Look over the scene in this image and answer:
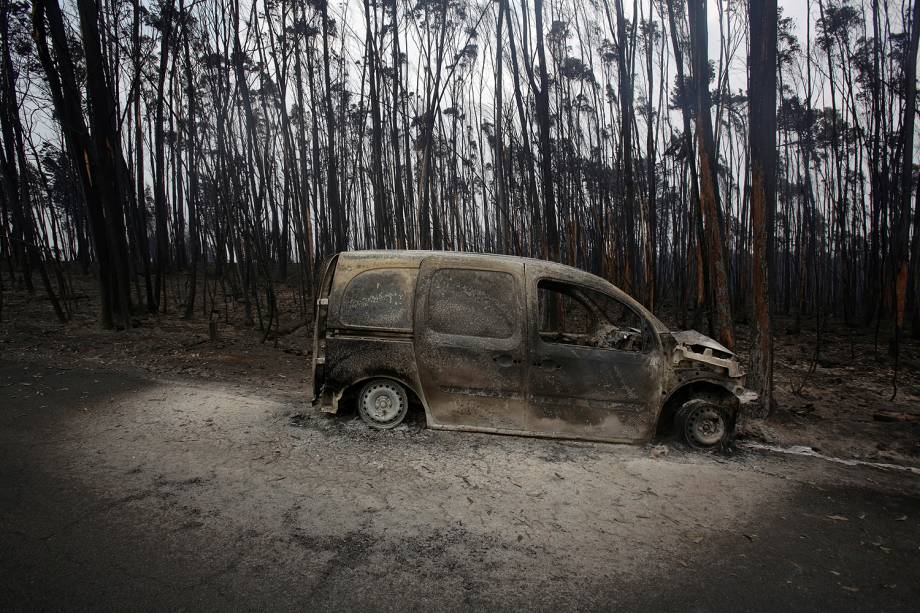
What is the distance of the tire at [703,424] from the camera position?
4406mm

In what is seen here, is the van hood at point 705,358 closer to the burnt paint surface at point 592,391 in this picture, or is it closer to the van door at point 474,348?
the burnt paint surface at point 592,391

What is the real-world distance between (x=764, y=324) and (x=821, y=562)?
→ 10.8ft

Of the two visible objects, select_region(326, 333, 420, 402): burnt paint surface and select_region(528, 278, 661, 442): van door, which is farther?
select_region(326, 333, 420, 402): burnt paint surface

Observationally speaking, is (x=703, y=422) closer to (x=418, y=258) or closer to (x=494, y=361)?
(x=494, y=361)

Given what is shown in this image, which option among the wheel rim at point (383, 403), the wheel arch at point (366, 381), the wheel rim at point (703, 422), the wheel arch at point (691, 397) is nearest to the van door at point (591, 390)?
the wheel arch at point (691, 397)

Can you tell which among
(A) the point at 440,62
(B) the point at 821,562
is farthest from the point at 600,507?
(A) the point at 440,62

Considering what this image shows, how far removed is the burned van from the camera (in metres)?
4.30

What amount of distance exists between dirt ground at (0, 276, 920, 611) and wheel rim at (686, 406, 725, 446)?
0.22 meters

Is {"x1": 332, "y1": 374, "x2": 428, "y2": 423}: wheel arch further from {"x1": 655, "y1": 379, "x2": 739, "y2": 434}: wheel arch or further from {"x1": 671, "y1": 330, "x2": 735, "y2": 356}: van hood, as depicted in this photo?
{"x1": 671, "y1": 330, "x2": 735, "y2": 356}: van hood

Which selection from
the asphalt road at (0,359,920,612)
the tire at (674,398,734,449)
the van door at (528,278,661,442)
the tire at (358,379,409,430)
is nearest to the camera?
the asphalt road at (0,359,920,612)

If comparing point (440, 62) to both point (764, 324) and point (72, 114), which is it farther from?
point (764, 324)

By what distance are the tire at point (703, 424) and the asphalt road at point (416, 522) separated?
194 millimetres

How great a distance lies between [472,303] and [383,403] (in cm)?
127

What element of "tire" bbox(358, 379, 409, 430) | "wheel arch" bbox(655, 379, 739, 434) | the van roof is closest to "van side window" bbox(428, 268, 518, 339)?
the van roof
